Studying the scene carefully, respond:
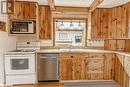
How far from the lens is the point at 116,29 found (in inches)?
177

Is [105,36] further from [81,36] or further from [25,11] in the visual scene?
[25,11]

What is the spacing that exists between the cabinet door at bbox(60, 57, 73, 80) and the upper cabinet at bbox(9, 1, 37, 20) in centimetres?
150

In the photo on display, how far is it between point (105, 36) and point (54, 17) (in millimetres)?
1786

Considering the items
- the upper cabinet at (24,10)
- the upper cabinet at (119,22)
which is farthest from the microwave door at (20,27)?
the upper cabinet at (119,22)

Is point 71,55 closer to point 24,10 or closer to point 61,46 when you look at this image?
point 61,46

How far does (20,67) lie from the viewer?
13.0 ft

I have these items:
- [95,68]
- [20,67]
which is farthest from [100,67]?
[20,67]

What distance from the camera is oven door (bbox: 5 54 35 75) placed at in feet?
12.7

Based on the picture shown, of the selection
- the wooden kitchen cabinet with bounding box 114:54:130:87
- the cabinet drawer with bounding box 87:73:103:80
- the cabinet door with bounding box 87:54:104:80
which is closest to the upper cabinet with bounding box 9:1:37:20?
the cabinet door with bounding box 87:54:104:80

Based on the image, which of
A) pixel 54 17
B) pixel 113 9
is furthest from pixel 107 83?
pixel 54 17

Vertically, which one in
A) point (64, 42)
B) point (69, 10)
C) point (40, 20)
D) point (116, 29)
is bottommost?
point (64, 42)

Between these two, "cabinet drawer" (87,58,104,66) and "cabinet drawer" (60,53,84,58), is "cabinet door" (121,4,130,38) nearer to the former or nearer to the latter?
"cabinet drawer" (87,58,104,66)

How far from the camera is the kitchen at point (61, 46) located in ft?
12.9

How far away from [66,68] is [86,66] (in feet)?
1.92
